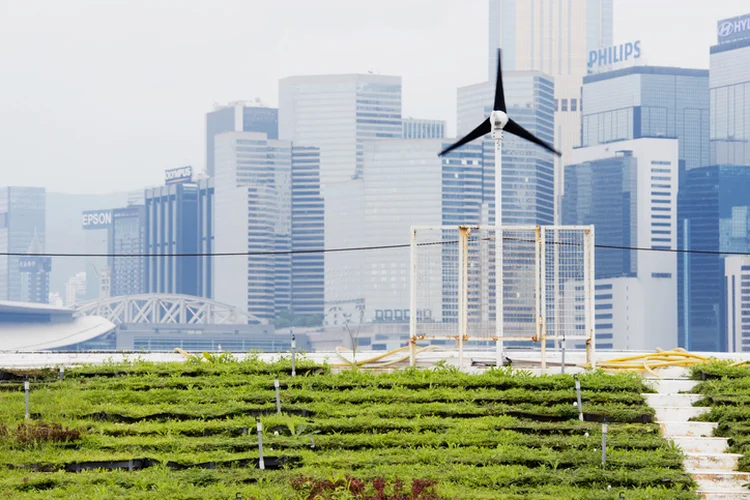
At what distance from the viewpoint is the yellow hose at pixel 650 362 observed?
1873 cm

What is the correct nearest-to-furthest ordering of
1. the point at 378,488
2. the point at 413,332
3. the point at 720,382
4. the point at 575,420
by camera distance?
the point at 378,488 → the point at 575,420 → the point at 720,382 → the point at 413,332

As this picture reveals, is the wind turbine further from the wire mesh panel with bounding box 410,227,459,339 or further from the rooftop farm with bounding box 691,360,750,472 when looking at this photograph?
the rooftop farm with bounding box 691,360,750,472

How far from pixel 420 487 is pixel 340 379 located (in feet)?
18.8

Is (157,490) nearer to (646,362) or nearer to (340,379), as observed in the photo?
(340,379)

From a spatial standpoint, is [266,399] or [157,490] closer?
[157,490]

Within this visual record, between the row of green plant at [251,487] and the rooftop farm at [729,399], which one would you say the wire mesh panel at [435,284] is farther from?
the row of green plant at [251,487]

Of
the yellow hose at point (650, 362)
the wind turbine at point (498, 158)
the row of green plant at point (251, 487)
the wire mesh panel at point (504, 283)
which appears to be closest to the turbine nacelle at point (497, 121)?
the wind turbine at point (498, 158)

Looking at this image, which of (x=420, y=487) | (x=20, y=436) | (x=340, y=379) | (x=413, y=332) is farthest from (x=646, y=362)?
(x=20, y=436)

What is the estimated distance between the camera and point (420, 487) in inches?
447

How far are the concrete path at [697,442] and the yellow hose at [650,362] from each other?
2.90 feet

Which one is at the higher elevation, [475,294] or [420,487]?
[475,294]

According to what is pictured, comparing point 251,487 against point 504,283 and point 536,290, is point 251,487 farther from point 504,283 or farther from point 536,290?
point 536,290

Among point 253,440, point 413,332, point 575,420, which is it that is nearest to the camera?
point 253,440

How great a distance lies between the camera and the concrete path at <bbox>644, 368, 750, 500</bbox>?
12.9 metres
